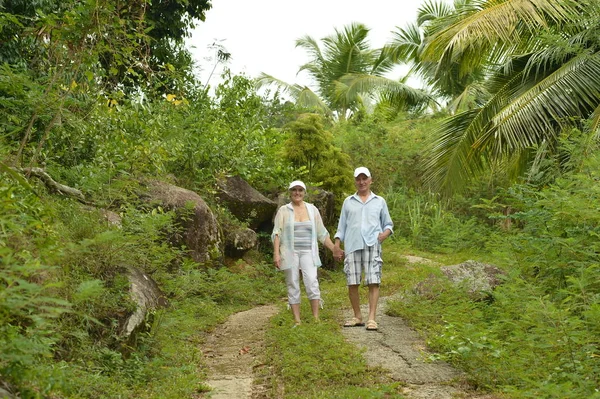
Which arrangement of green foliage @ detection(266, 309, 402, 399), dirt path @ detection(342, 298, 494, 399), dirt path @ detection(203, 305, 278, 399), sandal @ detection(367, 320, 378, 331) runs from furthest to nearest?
sandal @ detection(367, 320, 378, 331) → dirt path @ detection(203, 305, 278, 399) → dirt path @ detection(342, 298, 494, 399) → green foliage @ detection(266, 309, 402, 399)

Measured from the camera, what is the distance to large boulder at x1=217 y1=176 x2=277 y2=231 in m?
14.4

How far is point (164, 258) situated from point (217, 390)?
2.54 m

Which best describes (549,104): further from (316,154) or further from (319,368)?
(319,368)

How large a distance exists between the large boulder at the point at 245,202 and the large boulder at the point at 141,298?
20.0ft

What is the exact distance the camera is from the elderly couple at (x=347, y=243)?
29.0ft

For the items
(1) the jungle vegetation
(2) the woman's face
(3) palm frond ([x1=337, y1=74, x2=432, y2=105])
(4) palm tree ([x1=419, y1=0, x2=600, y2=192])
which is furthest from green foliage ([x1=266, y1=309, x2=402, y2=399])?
(3) palm frond ([x1=337, y1=74, x2=432, y2=105])

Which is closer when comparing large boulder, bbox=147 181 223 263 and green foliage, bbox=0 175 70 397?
green foliage, bbox=0 175 70 397

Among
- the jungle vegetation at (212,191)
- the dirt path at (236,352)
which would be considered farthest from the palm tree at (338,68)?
the dirt path at (236,352)

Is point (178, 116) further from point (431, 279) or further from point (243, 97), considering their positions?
point (431, 279)

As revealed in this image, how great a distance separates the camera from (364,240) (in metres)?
8.83

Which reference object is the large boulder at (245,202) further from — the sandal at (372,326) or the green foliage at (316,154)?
the sandal at (372,326)

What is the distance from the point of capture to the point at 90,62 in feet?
24.3

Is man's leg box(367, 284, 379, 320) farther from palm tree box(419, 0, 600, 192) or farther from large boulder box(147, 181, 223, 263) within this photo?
palm tree box(419, 0, 600, 192)

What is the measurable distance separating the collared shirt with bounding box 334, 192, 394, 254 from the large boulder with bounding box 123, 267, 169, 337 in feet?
7.84
